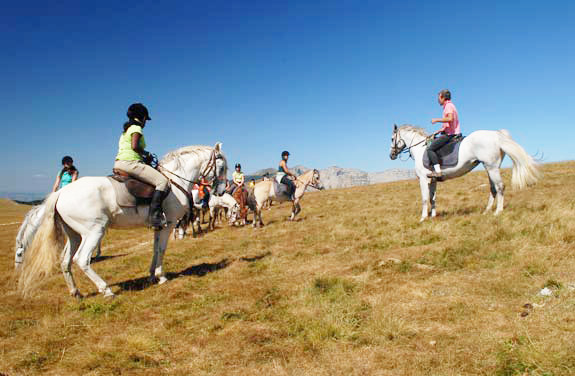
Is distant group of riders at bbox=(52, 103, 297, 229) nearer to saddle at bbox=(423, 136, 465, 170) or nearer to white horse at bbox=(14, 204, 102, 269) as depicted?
white horse at bbox=(14, 204, 102, 269)

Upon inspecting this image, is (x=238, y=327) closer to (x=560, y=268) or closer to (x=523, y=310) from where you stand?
(x=523, y=310)

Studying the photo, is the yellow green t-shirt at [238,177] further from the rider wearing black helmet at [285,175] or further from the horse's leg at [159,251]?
the horse's leg at [159,251]

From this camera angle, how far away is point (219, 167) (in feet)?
29.4

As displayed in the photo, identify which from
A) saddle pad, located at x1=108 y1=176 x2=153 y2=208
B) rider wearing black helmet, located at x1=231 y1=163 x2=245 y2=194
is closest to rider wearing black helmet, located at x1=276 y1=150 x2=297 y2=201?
rider wearing black helmet, located at x1=231 y1=163 x2=245 y2=194

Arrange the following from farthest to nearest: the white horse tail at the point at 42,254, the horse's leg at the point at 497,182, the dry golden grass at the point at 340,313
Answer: the horse's leg at the point at 497,182 < the white horse tail at the point at 42,254 < the dry golden grass at the point at 340,313

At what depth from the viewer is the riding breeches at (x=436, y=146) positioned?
1142cm

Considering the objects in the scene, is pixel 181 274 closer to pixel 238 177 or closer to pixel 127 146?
pixel 127 146

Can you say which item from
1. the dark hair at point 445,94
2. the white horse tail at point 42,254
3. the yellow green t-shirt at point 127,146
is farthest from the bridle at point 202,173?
the dark hair at point 445,94

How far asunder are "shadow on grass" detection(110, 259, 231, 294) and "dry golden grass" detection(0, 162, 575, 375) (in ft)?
0.23

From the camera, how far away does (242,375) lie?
12.8 feet

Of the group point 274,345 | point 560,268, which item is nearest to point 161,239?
point 274,345

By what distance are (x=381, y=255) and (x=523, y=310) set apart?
388 centimetres

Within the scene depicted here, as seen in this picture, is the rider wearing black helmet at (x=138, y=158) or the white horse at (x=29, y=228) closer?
the white horse at (x=29, y=228)

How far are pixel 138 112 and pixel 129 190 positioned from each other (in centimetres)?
183
